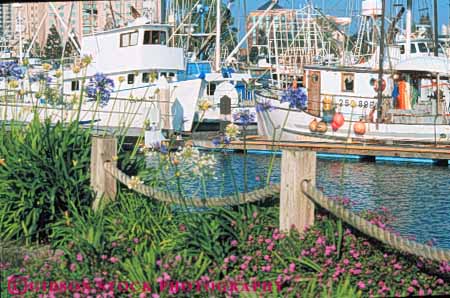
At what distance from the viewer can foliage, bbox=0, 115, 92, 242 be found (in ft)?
24.1

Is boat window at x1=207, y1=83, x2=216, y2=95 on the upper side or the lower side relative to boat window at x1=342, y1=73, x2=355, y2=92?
lower

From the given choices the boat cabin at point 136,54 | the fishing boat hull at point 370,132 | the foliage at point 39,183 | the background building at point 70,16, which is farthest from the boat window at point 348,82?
the foliage at point 39,183

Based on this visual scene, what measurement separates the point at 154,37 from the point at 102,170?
25.0 m

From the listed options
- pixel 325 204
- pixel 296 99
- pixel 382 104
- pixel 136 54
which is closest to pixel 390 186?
pixel 382 104

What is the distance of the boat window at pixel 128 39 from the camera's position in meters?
32.1

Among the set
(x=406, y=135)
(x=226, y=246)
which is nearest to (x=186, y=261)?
(x=226, y=246)

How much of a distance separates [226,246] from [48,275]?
119 cm

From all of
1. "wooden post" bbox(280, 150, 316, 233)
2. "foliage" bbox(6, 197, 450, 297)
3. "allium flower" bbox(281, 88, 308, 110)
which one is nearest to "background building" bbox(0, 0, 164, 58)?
"foliage" bbox(6, 197, 450, 297)

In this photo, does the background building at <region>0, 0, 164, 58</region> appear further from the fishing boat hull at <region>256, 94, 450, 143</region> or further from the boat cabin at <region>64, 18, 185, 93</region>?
the fishing boat hull at <region>256, 94, 450, 143</region>

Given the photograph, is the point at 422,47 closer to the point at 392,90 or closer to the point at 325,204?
the point at 392,90

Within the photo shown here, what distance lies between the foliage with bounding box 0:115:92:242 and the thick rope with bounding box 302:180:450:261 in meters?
2.39

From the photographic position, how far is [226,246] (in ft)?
20.1

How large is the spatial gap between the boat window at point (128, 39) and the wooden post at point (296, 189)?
2642cm

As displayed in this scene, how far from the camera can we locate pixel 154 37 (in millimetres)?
32062
